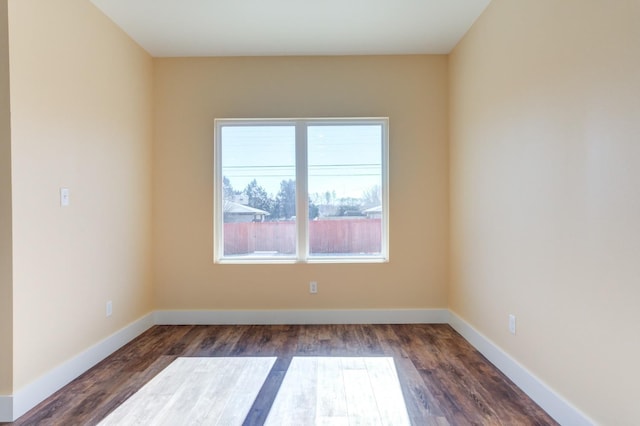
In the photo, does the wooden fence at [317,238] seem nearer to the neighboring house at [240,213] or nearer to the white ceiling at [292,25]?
the neighboring house at [240,213]

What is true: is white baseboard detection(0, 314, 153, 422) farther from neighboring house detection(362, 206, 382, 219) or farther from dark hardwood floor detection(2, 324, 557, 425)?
neighboring house detection(362, 206, 382, 219)

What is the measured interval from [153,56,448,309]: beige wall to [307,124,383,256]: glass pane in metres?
0.17

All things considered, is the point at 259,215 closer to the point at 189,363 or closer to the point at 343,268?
the point at 343,268

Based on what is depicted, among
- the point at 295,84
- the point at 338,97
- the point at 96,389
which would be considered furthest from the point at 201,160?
the point at 96,389

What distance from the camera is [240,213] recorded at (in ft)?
11.5

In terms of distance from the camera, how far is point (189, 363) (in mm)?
2525

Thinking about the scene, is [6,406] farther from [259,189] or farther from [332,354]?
[259,189]

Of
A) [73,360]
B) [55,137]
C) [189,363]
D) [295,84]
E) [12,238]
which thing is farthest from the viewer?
[295,84]

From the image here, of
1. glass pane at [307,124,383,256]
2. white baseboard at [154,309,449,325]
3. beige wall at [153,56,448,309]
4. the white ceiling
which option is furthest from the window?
the white ceiling

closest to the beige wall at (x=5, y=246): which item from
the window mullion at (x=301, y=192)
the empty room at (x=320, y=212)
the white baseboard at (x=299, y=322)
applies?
the empty room at (x=320, y=212)

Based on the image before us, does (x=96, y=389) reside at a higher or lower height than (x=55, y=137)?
lower

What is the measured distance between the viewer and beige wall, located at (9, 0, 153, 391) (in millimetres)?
1933

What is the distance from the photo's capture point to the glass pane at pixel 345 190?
348 cm

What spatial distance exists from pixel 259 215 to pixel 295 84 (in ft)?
4.67
